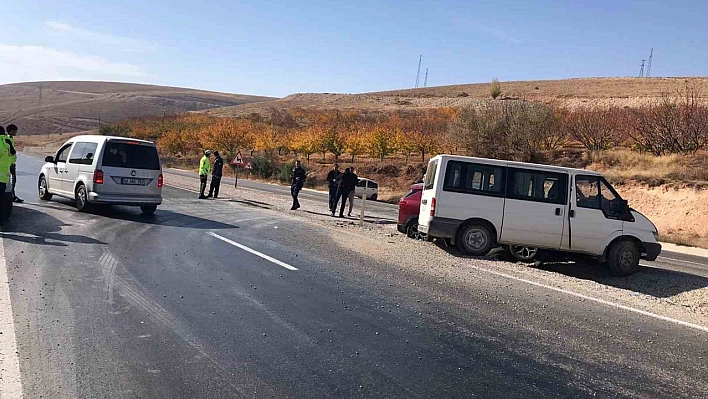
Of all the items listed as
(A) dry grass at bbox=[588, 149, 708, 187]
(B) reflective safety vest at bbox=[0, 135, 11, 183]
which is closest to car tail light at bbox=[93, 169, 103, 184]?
(B) reflective safety vest at bbox=[0, 135, 11, 183]

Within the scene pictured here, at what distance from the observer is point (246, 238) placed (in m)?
13.9

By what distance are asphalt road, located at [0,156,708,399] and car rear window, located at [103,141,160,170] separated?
5.39 metres

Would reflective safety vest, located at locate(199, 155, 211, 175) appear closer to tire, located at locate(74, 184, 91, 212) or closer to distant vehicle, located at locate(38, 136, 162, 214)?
distant vehicle, located at locate(38, 136, 162, 214)

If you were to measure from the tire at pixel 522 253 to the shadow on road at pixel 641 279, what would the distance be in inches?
11.2

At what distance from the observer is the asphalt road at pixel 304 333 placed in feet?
16.9

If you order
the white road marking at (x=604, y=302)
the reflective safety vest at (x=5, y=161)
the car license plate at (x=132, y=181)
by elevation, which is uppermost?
the reflective safety vest at (x=5, y=161)

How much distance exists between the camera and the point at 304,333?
6543mm

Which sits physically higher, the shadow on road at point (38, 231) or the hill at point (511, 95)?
the hill at point (511, 95)

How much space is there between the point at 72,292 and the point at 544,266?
919 centimetres

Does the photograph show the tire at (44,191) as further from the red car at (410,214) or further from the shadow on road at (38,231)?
the red car at (410,214)

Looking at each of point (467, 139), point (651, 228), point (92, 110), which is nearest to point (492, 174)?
point (651, 228)

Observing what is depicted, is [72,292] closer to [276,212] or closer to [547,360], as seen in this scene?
[547,360]

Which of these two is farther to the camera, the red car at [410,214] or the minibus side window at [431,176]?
the red car at [410,214]

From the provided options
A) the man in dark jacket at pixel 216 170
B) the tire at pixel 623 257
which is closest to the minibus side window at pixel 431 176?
the tire at pixel 623 257
